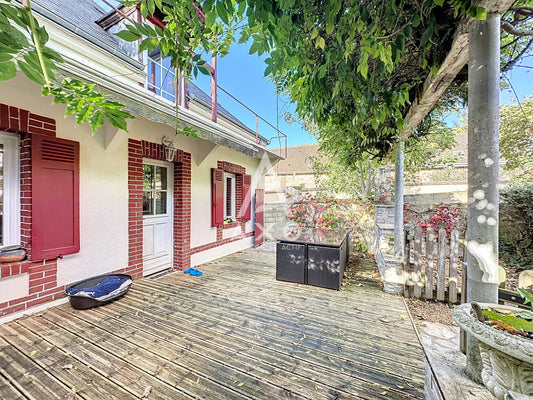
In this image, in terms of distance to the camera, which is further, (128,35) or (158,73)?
(158,73)

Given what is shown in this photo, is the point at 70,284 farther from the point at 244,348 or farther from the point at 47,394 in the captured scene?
the point at 244,348

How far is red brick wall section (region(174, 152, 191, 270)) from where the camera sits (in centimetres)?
471

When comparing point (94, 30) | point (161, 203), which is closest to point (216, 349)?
point (161, 203)

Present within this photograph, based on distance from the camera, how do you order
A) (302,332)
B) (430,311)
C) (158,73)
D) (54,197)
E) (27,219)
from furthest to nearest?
(158,73), (430,311), (54,197), (27,219), (302,332)

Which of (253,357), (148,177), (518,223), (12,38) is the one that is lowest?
(253,357)

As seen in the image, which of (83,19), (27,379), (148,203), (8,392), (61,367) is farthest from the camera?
(83,19)

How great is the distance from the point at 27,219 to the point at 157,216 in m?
1.94

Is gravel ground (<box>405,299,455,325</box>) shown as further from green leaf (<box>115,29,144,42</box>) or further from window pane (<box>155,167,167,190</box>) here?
window pane (<box>155,167,167,190</box>)

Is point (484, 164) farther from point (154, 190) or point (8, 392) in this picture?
point (154, 190)

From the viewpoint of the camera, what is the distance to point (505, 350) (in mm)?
903

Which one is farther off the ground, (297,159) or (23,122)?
(297,159)

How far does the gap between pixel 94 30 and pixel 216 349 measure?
6698 mm

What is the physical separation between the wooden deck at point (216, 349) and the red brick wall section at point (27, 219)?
202 millimetres

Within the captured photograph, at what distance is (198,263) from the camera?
17.0 ft
